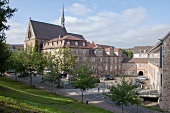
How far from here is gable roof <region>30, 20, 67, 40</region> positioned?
2628 inches

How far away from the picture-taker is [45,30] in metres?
69.1

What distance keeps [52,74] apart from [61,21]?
57.2 m

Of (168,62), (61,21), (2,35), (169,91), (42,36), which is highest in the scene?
(61,21)

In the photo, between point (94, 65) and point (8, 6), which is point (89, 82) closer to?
point (8, 6)

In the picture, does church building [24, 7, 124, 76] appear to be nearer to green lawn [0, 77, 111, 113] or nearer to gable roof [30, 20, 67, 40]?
gable roof [30, 20, 67, 40]

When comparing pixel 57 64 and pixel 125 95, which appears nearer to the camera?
pixel 125 95

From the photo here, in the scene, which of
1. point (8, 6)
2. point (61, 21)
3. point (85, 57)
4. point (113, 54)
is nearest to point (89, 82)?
point (8, 6)

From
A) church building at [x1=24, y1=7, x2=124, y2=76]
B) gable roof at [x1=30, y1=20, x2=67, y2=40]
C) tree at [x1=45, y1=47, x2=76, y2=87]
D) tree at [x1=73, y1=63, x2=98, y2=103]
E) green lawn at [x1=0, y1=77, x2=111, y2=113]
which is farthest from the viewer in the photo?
gable roof at [x1=30, y1=20, x2=67, y2=40]

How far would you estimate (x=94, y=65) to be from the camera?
61000 mm

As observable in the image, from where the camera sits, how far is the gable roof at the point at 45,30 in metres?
66.8

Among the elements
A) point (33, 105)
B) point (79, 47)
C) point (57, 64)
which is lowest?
point (33, 105)

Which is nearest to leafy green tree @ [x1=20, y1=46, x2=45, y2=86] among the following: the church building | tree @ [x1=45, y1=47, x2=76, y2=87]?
tree @ [x1=45, y1=47, x2=76, y2=87]

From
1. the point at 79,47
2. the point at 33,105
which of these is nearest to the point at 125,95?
the point at 33,105

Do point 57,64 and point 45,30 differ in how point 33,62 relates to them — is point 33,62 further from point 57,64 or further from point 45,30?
point 45,30
